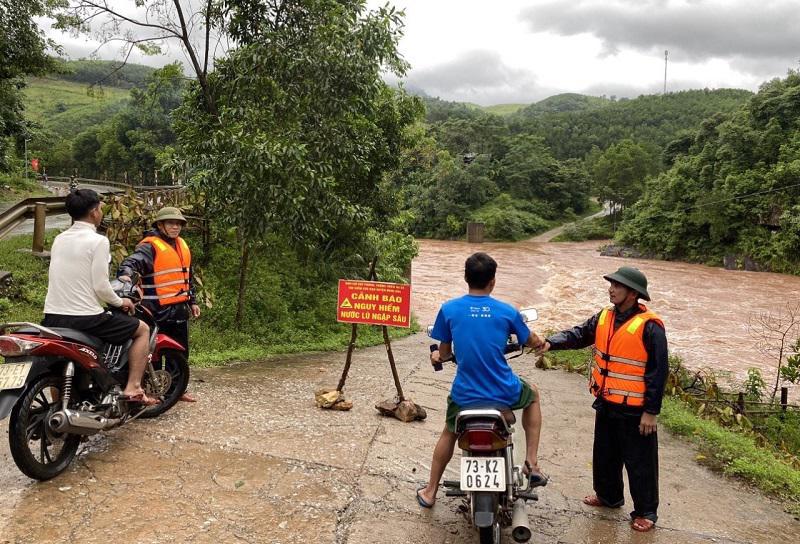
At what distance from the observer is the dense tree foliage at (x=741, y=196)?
101 ft

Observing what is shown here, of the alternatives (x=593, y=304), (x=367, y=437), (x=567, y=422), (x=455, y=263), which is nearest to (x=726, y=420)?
(x=567, y=422)

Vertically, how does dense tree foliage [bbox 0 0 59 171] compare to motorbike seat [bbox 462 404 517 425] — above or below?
above

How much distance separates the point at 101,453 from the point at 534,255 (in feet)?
113

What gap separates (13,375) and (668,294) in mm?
22862

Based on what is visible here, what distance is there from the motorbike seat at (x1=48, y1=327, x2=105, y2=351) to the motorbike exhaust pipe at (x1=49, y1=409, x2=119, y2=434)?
0.42m

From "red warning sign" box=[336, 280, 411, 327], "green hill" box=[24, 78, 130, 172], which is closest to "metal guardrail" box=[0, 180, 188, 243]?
"green hill" box=[24, 78, 130, 172]

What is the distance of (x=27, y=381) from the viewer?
343 centimetres

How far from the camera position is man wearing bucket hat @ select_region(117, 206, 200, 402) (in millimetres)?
4709

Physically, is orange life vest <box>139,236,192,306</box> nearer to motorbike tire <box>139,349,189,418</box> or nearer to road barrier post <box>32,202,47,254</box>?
motorbike tire <box>139,349,189,418</box>

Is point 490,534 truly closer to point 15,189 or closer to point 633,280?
point 633,280

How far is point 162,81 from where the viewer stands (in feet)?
30.8

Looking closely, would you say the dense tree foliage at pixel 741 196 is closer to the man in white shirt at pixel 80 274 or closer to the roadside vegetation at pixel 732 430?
Answer: the roadside vegetation at pixel 732 430

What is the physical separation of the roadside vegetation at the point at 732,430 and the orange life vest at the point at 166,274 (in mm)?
4747

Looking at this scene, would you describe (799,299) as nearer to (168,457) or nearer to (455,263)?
(455,263)
